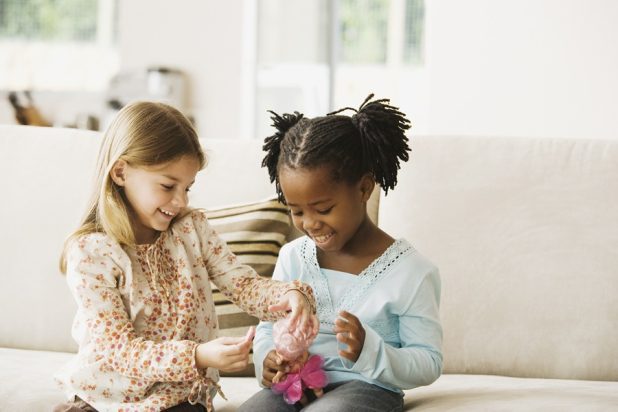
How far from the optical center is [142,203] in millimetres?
1663

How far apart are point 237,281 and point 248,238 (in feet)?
1.21

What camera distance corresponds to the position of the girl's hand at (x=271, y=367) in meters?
1.63

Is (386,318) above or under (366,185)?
under

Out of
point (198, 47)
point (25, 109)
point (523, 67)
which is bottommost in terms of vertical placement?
point (25, 109)

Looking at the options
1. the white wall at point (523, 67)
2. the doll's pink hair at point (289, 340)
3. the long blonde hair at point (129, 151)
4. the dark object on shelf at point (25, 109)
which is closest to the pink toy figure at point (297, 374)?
the doll's pink hair at point (289, 340)

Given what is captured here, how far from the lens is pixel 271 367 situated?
165 cm

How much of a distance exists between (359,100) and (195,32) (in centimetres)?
128

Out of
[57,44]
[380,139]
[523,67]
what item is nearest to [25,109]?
[57,44]

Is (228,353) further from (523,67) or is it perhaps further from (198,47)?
(198,47)

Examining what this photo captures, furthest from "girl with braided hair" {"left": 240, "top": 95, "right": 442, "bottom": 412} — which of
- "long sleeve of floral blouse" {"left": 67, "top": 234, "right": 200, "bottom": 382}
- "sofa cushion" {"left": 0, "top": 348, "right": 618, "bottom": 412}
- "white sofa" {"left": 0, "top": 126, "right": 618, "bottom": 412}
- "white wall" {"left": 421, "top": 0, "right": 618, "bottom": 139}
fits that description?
"white wall" {"left": 421, "top": 0, "right": 618, "bottom": 139}

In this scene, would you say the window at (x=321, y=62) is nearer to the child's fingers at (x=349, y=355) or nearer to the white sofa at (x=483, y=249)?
the white sofa at (x=483, y=249)

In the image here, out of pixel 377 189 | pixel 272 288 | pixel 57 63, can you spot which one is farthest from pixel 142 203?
pixel 57 63

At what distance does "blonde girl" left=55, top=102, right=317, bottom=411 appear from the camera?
5.17 feet

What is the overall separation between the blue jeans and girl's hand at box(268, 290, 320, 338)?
0.45ft
